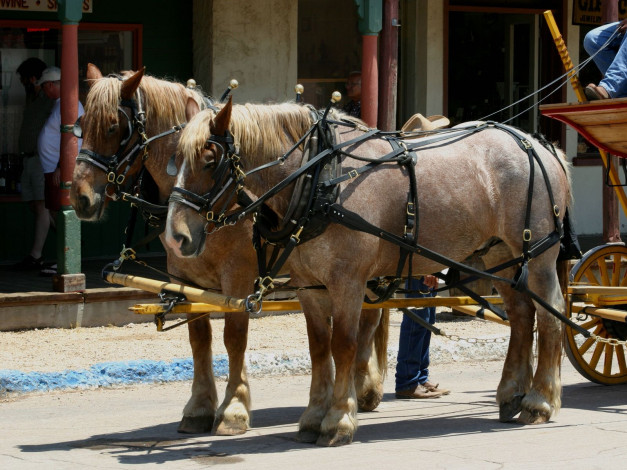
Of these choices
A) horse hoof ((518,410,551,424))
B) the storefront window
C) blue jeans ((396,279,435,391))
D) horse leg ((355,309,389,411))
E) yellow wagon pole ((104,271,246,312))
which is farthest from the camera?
the storefront window

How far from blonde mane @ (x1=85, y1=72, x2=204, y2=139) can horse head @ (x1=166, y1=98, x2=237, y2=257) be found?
75cm

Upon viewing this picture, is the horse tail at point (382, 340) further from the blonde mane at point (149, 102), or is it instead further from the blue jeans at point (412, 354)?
the blonde mane at point (149, 102)

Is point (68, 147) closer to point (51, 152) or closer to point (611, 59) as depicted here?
point (51, 152)

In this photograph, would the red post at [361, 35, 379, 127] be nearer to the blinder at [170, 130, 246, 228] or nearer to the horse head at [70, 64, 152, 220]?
the horse head at [70, 64, 152, 220]

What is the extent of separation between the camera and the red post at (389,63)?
39.4 ft

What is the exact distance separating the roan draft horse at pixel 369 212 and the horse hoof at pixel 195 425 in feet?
2.21

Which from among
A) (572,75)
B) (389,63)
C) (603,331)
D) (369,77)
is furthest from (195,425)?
(389,63)

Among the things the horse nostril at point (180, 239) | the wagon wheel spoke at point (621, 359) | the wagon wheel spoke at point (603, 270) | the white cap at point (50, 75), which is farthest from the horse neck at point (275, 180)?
the white cap at point (50, 75)

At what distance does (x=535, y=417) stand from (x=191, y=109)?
291cm

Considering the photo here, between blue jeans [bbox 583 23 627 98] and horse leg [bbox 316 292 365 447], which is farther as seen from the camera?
blue jeans [bbox 583 23 627 98]

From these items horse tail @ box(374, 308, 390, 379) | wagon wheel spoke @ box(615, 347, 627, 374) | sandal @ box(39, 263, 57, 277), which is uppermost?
sandal @ box(39, 263, 57, 277)

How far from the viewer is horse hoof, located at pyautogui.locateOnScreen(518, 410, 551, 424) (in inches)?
292

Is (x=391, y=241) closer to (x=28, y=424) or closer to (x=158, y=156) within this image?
(x=158, y=156)

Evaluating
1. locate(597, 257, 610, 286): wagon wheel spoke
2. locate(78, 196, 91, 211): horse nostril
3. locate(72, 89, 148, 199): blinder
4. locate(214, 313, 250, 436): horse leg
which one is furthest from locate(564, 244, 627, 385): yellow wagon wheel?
locate(78, 196, 91, 211): horse nostril
